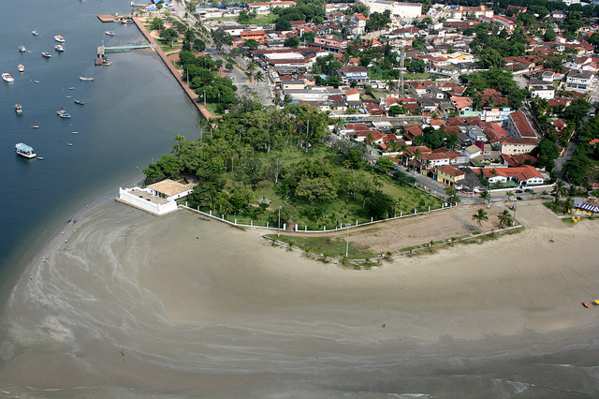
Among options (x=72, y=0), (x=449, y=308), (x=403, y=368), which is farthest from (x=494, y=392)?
(x=72, y=0)

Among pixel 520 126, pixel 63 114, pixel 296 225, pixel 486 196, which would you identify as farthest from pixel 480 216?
pixel 63 114

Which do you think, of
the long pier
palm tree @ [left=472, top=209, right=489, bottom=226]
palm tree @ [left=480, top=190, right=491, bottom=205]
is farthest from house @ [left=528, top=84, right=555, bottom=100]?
the long pier

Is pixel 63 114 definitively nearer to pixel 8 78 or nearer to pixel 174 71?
pixel 8 78

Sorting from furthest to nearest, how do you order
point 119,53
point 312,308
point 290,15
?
point 290,15
point 119,53
point 312,308

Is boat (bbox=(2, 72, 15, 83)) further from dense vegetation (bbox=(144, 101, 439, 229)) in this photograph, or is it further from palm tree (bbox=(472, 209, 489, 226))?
palm tree (bbox=(472, 209, 489, 226))

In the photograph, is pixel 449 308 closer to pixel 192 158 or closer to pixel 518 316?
pixel 518 316

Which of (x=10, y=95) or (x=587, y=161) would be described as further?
(x=10, y=95)

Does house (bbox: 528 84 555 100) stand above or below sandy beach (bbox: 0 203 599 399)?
above
